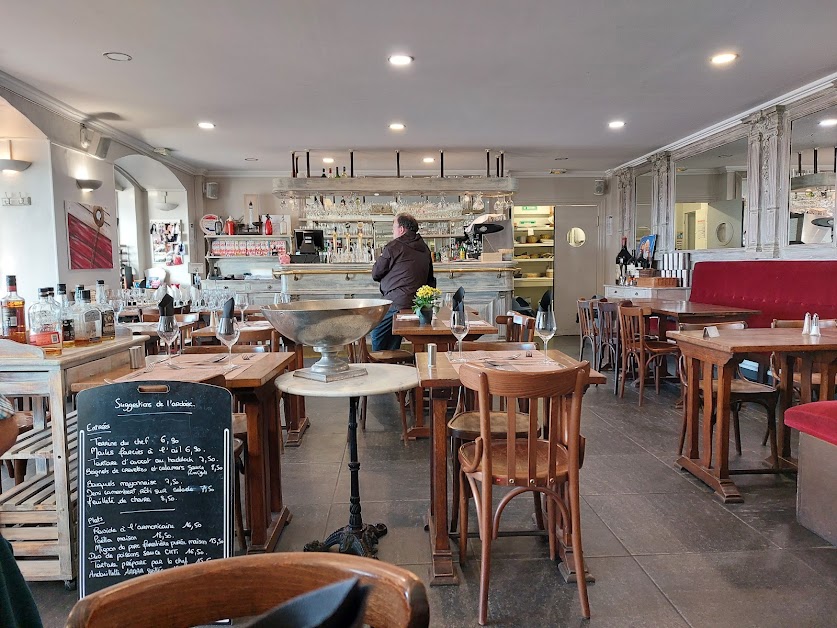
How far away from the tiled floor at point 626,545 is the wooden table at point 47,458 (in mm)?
175

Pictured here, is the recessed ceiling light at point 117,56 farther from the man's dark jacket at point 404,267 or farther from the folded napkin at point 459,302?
the folded napkin at point 459,302

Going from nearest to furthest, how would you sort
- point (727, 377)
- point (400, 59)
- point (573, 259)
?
point (727, 377) < point (400, 59) < point (573, 259)

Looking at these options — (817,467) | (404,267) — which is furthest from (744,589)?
(404,267)

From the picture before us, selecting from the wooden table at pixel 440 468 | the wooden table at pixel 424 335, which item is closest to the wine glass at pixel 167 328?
the wooden table at pixel 440 468

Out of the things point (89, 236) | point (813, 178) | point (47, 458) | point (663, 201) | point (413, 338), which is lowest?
point (47, 458)

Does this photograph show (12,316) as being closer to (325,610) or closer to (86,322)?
(86,322)

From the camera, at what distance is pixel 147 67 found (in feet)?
16.0

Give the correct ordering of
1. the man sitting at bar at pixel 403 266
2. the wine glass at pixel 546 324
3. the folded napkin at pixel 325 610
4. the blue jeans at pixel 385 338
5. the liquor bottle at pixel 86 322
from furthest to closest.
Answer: the man sitting at bar at pixel 403 266 → the blue jeans at pixel 385 338 → the wine glass at pixel 546 324 → the liquor bottle at pixel 86 322 → the folded napkin at pixel 325 610

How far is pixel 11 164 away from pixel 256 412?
514 cm

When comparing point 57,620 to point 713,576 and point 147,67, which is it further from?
point 147,67

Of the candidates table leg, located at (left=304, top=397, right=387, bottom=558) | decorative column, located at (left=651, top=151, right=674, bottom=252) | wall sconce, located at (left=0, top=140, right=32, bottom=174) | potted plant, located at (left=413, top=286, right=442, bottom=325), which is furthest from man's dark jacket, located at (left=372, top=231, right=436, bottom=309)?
decorative column, located at (left=651, top=151, right=674, bottom=252)

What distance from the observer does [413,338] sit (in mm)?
4211

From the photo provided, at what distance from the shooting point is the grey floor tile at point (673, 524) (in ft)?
8.55

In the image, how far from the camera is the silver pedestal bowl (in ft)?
7.09
